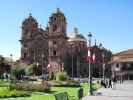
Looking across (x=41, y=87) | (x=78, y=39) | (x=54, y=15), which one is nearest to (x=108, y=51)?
(x=78, y=39)

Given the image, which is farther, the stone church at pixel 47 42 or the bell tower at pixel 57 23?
the bell tower at pixel 57 23

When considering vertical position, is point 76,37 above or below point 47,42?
above

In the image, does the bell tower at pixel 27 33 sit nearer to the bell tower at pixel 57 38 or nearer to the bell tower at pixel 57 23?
the bell tower at pixel 57 38

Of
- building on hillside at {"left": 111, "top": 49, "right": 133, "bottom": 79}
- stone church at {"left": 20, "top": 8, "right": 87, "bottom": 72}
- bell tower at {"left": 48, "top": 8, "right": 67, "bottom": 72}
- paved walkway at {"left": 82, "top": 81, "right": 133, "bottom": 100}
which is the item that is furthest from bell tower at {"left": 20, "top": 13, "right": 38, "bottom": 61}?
paved walkway at {"left": 82, "top": 81, "right": 133, "bottom": 100}

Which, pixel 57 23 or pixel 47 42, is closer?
pixel 57 23

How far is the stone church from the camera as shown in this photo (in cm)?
11350

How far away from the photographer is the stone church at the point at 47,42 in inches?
4469

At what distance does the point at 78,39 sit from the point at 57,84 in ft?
247

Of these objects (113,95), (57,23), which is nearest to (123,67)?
(57,23)

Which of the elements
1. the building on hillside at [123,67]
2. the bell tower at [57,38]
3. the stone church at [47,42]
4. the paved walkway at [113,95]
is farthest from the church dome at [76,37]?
the paved walkway at [113,95]

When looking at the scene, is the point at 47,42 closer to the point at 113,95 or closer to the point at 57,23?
the point at 57,23

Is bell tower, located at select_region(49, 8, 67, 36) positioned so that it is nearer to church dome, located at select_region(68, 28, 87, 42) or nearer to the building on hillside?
church dome, located at select_region(68, 28, 87, 42)

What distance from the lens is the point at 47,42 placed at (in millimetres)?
117188

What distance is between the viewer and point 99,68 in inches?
4734
